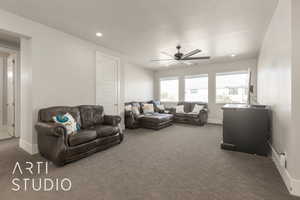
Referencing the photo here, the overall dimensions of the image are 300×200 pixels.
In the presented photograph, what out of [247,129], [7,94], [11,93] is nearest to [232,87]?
[247,129]

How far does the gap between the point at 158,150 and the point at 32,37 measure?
3562 mm

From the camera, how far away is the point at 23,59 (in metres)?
3.02

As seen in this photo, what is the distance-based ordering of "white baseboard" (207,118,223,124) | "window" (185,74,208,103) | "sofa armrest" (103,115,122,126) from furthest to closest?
"window" (185,74,208,103)
"white baseboard" (207,118,223,124)
"sofa armrest" (103,115,122,126)

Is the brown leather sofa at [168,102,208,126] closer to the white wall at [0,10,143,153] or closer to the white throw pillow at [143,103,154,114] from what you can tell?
the white throw pillow at [143,103,154,114]

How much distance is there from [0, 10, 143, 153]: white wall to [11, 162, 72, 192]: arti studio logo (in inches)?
31.1

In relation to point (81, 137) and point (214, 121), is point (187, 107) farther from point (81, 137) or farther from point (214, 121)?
point (81, 137)

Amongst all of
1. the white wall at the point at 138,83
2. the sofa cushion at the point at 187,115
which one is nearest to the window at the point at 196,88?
the sofa cushion at the point at 187,115

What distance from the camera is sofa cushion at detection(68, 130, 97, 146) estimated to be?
2.43 m

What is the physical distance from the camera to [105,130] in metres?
3.08

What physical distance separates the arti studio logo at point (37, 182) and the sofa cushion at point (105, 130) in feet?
3.35

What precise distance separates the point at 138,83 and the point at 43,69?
14.1 ft

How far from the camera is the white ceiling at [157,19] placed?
2.34 m

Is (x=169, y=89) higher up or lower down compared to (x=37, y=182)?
higher up

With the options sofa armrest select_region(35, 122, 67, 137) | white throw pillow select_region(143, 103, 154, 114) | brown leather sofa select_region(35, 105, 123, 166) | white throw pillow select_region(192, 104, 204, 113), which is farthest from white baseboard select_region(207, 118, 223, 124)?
sofa armrest select_region(35, 122, 67, 137)
